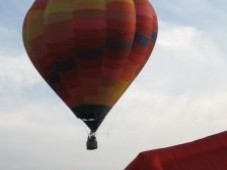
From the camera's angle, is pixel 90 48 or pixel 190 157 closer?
pixel 190 157

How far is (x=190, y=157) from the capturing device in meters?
11.6

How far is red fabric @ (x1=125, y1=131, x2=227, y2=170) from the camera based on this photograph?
11.0 metres

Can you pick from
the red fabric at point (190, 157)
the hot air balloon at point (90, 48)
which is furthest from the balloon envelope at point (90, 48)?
the red fabric at point (190, 157)

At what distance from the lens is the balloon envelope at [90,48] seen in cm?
2998

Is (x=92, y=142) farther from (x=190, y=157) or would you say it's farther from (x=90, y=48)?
(x=190, y=157)

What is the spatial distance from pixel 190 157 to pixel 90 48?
18894 millimetres

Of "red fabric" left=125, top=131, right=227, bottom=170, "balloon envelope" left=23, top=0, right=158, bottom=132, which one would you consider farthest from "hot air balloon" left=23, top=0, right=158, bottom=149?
"red fabric" left=125, top=131, right=227, bottom=170

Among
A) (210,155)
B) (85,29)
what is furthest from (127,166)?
(85,29)

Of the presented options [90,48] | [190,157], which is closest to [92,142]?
[90,48]

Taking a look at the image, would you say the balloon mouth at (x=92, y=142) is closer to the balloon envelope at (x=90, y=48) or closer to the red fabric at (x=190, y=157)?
the balloon envelope at (x=90, y=48)

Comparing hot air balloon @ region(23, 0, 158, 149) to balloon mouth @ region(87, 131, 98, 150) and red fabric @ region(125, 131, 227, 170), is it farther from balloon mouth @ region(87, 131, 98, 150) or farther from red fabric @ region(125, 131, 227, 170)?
red fabric @ region(125, 131, 227, 170)

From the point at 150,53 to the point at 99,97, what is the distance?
4.73 metres

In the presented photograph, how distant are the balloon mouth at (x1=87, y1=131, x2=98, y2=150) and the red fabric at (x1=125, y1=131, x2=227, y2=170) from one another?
779 inches

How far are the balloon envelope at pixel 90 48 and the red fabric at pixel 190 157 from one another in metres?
18.6
